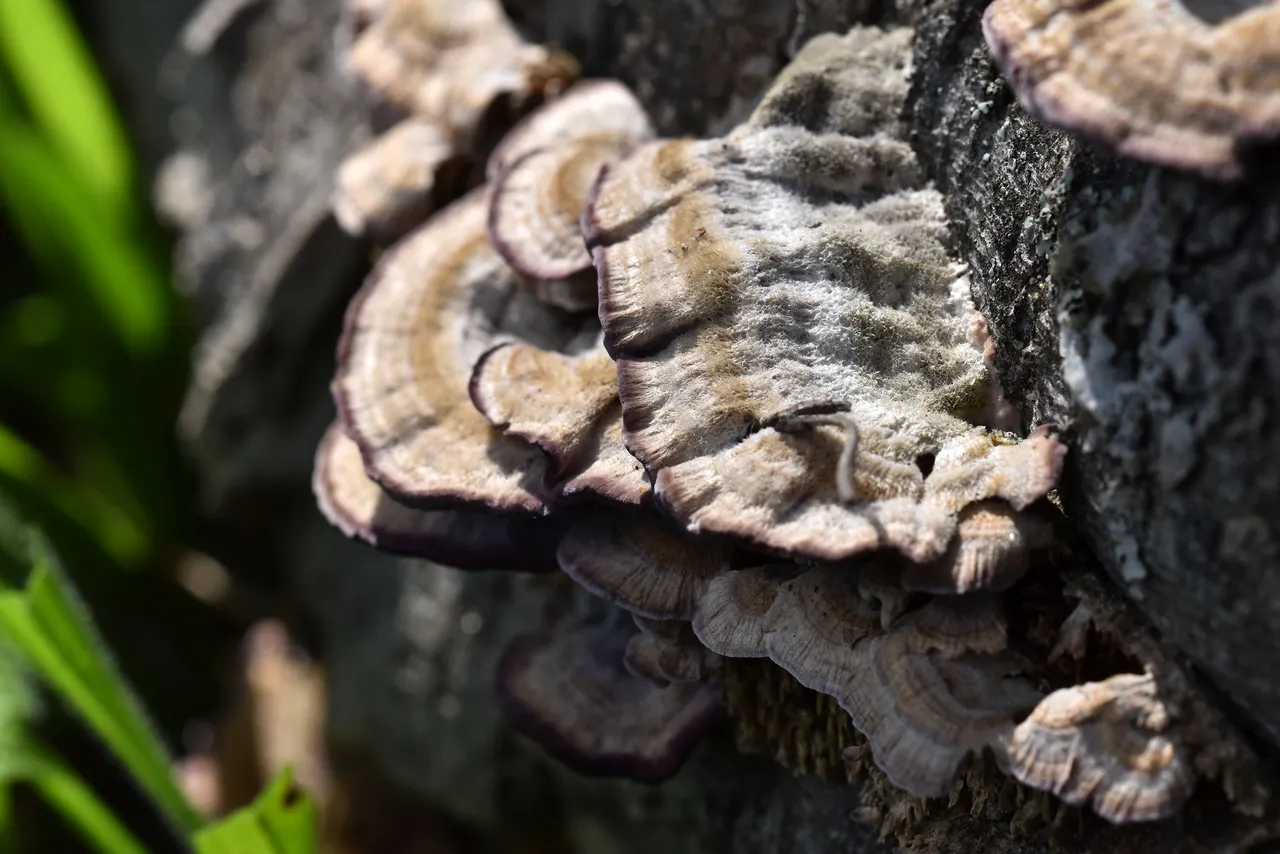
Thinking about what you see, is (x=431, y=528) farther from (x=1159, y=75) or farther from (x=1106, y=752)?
(x=1159, y=75)

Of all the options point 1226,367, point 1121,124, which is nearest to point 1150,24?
point 1121,124

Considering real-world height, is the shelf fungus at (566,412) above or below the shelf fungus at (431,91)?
below

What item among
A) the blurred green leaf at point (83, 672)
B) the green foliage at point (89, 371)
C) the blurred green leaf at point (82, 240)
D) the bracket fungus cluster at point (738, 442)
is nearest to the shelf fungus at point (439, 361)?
the bracket fungus cluster at point (738, 442)

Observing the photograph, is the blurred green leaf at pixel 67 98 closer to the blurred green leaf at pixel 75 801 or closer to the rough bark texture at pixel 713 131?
the rough bark texture at pixel 713 131

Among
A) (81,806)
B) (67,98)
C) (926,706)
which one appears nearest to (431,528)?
(926,706)

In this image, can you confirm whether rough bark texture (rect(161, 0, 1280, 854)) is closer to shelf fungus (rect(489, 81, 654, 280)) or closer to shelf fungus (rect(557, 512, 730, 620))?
shelf fungus (rect(489, 81, 654, 280))

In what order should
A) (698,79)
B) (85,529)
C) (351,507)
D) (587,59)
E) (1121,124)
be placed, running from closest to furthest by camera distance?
1. (1121,124)
2. (351,507)
3. (698,79)
4. (587,59)
5. (85,529)

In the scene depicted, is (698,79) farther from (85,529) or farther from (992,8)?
(85,529)
